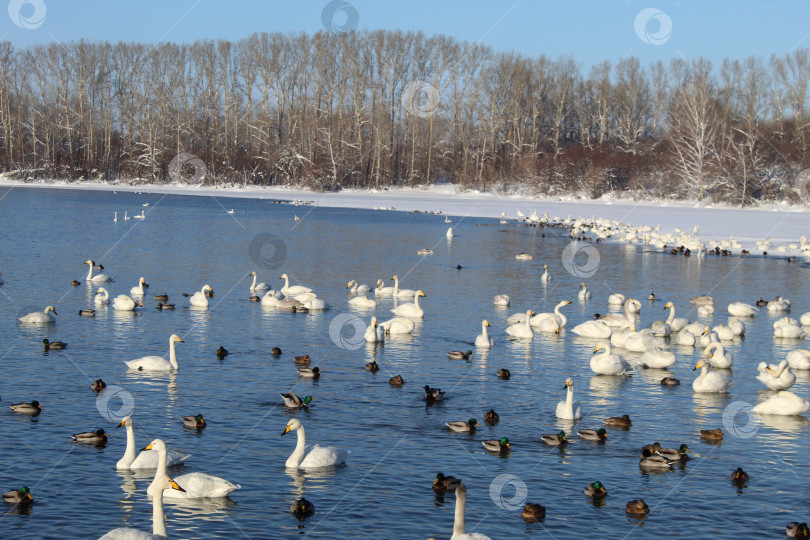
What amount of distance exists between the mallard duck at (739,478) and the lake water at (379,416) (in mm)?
121

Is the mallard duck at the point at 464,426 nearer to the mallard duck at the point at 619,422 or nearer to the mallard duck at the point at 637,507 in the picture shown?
the mallard duck at the point at 619,422

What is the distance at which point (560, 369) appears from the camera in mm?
18641

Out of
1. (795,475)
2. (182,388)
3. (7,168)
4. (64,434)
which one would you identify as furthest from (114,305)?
(7,168)

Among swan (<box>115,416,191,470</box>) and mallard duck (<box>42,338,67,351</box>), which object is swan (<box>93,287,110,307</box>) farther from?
swan (<box>115,416,191,470</box>)

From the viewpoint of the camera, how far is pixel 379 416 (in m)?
15.0

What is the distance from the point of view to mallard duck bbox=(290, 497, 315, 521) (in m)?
11.0

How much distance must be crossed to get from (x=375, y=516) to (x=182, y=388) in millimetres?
6610

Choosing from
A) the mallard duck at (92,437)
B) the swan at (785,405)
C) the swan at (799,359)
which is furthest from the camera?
the swan at (799,359)

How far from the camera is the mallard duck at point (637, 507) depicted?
1127 cm

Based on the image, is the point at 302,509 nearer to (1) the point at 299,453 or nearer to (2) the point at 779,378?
(1) the point at 299,453

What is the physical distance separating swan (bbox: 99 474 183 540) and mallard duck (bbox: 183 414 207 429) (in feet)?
11.5

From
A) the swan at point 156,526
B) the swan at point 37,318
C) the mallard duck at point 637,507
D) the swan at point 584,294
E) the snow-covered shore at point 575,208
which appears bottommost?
the mallard duck at point 637,507

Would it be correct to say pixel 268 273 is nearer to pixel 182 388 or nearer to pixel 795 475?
pixel 182 388

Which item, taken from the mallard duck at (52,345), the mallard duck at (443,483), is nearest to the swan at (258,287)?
the mallard duck at (52,345)
